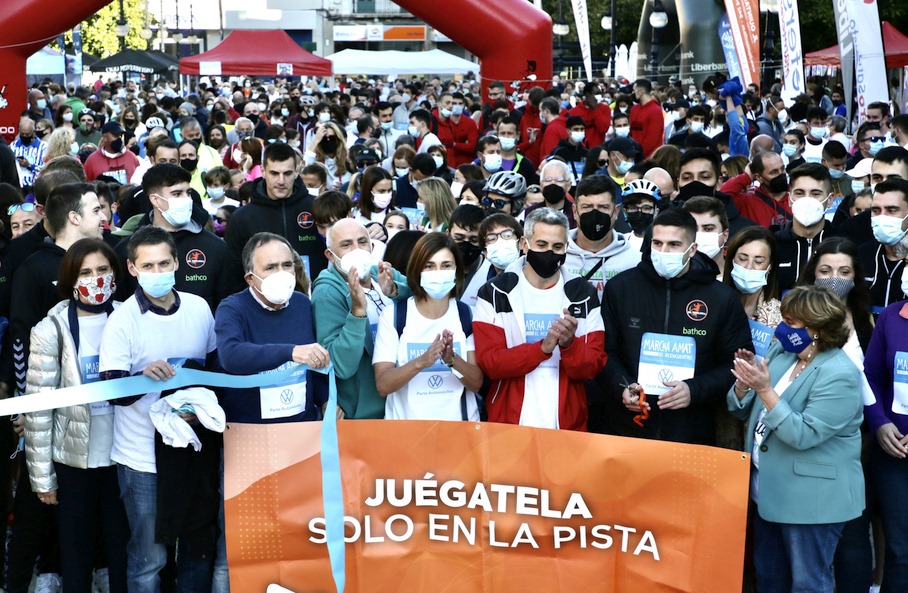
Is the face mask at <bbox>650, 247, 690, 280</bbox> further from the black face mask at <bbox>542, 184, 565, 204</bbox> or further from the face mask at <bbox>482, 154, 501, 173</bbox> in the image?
the face mask at <bbox>482, 154, 501, 173</bbox>

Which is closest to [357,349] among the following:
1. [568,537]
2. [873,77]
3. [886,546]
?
[568,537]

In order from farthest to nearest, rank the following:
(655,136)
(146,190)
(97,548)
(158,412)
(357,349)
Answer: (655,136)
(146,190)
(97,548)
(357,349)
(158,412)

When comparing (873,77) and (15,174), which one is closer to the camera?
(15,174)

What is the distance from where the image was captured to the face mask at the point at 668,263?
5211 millimetres

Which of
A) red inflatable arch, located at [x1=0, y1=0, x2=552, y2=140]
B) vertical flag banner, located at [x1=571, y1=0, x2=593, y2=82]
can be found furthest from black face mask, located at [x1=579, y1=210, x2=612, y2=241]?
vertical flag banner, located at [x1=571, y1=0, x2=593, y2=82]

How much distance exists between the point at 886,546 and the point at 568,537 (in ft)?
5.00

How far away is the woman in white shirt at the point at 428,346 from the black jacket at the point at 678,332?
64 centimetres

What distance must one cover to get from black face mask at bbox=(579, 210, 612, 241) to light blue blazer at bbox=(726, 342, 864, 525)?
1.75 meters

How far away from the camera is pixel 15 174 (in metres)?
11.4

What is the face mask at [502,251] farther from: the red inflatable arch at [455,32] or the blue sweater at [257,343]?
the red inflatable arch at [455,32]

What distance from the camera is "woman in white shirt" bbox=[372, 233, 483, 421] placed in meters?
5.23

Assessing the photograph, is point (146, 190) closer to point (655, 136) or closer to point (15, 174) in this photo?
point (15, 174)

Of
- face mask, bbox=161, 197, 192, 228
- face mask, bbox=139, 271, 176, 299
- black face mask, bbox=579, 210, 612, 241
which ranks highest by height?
face mask, bbox=161, 197, 192, 228

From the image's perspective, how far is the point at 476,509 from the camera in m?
4.77
